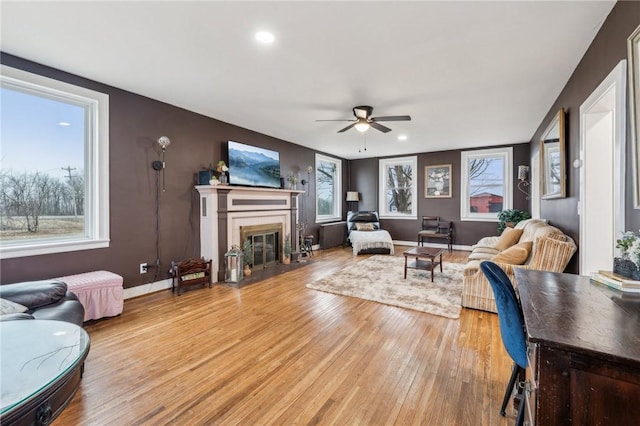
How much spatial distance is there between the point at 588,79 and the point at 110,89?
507 cm

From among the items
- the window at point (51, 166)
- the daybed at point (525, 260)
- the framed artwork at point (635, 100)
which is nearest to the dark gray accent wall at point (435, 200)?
the daybed at point (525, 260)

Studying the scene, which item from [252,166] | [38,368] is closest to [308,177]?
[252,166]

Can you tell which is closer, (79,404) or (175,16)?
(79,404)

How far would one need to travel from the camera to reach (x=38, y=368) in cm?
92

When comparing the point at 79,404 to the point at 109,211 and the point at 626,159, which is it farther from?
the point at 626,159

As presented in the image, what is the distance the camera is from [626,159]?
1730 millimetres

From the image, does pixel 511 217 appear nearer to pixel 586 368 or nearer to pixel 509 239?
pixel 509 239

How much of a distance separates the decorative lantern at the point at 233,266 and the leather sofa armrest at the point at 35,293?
2.14m

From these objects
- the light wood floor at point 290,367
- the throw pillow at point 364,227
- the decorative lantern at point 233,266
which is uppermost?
the throw pillow at point 364,227

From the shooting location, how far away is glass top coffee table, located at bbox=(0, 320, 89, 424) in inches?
30.2

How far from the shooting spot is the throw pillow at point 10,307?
195 cm

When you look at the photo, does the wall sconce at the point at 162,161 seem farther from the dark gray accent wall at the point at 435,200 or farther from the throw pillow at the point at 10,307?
the dark gray accent wall at the point at 435,200

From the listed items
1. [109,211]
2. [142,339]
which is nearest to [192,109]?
[109,211]

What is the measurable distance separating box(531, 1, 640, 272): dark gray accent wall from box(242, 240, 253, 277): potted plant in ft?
14.1
